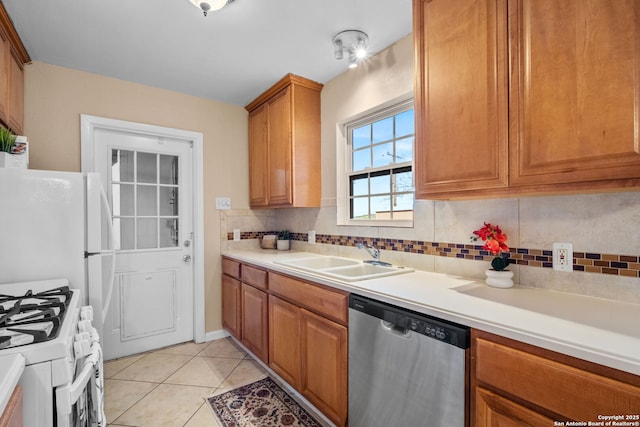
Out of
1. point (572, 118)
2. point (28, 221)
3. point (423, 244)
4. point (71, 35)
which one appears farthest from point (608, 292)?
point (71, 35)

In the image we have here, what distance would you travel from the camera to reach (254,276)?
246cm

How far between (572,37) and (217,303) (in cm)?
323

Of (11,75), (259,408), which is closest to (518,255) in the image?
(259,408)

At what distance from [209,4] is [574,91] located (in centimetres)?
171

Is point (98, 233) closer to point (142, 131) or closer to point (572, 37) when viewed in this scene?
point (142, 131)

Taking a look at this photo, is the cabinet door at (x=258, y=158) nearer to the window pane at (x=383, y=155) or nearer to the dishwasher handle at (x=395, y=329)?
the window pane at (x=383, y=155)

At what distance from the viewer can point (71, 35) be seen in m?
1.99

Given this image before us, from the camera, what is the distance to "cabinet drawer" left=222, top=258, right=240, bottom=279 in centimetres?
277

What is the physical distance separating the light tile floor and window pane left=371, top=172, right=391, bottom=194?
5.61 ft

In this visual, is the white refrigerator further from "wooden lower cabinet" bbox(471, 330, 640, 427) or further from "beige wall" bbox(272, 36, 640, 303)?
"wooden lower cabinet" bbox(471, 330, 640, 427)

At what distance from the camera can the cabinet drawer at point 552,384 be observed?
2.49ft

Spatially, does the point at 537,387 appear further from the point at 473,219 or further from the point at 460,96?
the point at 460,96

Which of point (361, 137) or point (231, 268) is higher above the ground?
point (361, 137)

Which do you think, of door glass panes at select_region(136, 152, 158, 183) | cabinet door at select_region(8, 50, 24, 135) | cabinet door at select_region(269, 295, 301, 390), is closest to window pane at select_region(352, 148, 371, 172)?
cabinet door at select_region(269, 295, 301, 390)
